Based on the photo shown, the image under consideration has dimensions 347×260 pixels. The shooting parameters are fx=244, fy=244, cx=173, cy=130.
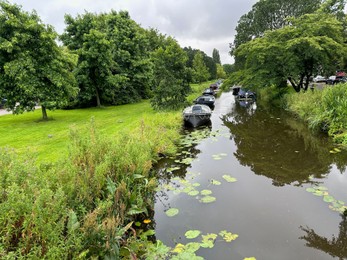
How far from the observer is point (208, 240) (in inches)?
208

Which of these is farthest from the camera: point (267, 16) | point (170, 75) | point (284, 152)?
point (267, 16)

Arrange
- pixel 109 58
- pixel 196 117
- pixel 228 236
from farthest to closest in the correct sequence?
pixel 109 58, pixel 196 117, pixel 228 236

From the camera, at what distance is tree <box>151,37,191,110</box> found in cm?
2103

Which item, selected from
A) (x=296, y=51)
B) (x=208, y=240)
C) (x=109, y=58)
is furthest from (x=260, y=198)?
(x=109, y=58)

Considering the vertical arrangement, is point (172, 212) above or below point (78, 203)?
below

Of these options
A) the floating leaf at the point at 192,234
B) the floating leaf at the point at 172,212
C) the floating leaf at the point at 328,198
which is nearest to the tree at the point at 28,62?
the floating leaf at the point at 172,212

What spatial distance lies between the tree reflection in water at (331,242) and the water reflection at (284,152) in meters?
2.58

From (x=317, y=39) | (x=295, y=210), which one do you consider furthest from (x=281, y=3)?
(x=295, y=210)

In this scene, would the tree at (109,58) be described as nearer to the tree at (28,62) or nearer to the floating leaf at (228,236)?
the tree at (28,62)

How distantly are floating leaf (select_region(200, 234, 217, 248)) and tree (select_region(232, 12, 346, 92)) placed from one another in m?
18.8

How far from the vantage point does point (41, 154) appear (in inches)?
390

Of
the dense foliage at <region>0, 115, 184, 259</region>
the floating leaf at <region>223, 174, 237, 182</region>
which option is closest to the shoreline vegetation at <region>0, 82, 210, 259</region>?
the dense foliage at <region>0, 115, 184, 259</region>

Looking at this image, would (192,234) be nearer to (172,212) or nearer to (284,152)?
(172,212)

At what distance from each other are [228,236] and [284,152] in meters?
7.13
